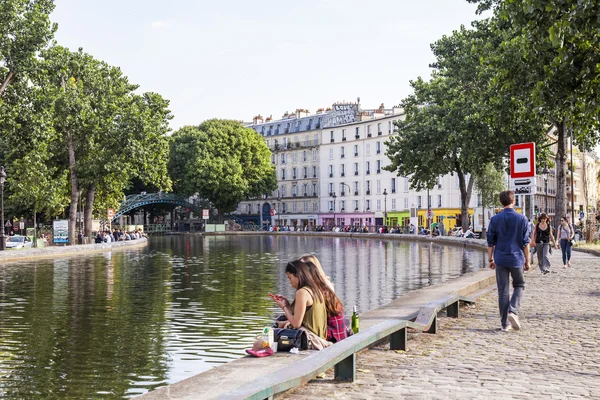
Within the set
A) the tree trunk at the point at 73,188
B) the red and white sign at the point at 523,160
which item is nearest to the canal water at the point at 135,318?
the red and white sign at the point at 523,160

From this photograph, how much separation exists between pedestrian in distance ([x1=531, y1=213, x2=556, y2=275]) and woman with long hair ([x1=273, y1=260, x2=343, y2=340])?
15004 millimetres

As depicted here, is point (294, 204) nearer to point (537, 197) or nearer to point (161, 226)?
point (161, 226)

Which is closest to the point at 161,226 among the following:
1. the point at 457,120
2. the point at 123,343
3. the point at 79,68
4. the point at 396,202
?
the point at 396,202

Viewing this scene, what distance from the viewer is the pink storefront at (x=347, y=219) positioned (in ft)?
356

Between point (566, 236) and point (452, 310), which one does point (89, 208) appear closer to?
point (566, 236)

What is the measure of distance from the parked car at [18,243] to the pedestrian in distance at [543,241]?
3753 centimetres

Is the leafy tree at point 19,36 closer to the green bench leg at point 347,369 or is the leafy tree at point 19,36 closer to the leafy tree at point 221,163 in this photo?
A: the green bench leg at point 347,369

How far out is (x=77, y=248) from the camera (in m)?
47.5

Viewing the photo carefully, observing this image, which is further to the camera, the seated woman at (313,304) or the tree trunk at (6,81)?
the tree trunk at (6,81)

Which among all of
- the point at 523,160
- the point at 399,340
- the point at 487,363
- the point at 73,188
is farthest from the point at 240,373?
the point at 73,188

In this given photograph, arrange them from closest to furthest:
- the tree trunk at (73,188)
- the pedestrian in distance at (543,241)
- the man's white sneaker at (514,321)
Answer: the man's white sneaker at (514,321)
the pedestrian in distance at (543,241)
the tree trunk at (73,188)

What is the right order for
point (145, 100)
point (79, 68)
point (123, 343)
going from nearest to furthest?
point (123, 343) < point (79, 68) < point (145, 100)

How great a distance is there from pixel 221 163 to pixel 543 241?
74.0 metres

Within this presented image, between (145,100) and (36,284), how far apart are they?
3722 cm
